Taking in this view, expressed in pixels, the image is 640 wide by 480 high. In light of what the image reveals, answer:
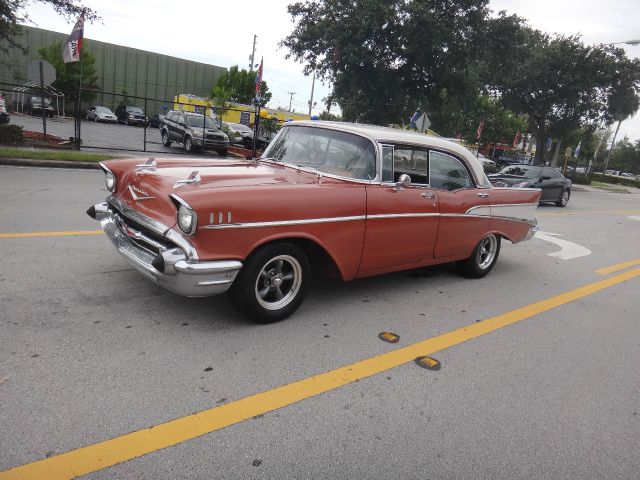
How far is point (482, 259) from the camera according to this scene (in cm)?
604

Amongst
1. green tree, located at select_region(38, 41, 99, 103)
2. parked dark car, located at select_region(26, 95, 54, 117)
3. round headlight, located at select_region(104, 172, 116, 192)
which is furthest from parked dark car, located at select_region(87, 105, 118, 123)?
round headlight, located at select_region(104, 172, 116, 192)

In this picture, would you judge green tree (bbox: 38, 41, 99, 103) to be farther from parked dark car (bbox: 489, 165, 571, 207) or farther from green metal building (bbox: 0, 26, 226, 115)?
parked dark car (bbox: 489, 165, 571, 207)

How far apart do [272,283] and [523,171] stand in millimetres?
14678

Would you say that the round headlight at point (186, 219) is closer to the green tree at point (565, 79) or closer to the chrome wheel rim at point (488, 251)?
the chrome wheel rim at point (488, 251)

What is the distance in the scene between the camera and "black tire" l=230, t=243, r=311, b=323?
3.60m

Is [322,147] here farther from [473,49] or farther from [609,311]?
[473,49]

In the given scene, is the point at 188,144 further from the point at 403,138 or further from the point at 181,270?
the point at 181,270

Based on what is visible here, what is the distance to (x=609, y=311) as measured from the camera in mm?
5215

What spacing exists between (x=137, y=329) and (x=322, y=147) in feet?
7.62

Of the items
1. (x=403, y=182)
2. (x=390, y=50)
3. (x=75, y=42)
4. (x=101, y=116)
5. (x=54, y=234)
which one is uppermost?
(x=390, y=50)

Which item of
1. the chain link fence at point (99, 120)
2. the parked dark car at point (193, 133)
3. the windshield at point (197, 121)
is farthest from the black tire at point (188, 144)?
the windshield at point (197, 121)

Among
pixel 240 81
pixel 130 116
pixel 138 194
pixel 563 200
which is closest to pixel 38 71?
pixel 138 194

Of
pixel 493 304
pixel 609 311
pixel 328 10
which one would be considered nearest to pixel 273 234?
pixel 493 304

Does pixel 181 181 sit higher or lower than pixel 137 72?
lower
